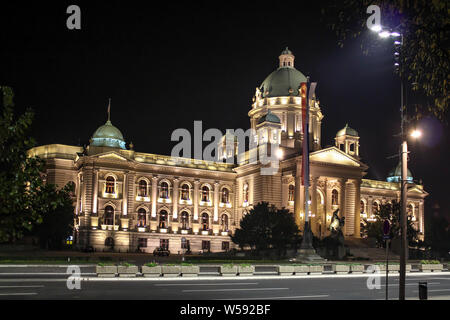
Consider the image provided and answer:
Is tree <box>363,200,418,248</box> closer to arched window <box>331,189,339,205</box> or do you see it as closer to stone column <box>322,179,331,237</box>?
stone column <box>322,179,331,237</box>

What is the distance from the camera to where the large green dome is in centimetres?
10381

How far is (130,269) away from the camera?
111ft

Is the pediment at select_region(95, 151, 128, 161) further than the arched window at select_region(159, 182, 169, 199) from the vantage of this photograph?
No

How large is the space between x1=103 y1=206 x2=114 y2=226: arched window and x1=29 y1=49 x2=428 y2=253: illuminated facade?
16 centimetres

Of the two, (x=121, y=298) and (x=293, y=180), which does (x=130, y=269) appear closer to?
(x=121, y=298)

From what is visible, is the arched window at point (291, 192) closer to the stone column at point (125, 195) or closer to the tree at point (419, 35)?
the stone column at point (125, 195)

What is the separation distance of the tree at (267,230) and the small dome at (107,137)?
93.2 feet

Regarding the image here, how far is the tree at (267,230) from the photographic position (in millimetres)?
70500

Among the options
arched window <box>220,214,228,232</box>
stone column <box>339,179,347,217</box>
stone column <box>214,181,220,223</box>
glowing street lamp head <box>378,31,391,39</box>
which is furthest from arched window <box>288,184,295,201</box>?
glowing street lamp head <box>378,31,391,39</box>

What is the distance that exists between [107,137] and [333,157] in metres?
37.9

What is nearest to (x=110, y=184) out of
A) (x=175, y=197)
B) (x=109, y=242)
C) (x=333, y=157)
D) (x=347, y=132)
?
(x=109, y=242)

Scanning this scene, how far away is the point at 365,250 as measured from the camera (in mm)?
80688

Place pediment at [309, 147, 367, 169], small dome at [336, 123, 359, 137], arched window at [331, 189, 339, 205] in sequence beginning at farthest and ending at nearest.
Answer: small dome at [336, 123, 359, 137]
arched window at [331, 189, 339, 205]
pediment at [309, 147, 367, 169]
